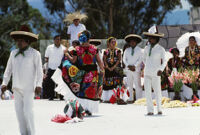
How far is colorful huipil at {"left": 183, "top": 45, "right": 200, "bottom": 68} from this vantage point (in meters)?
13.9

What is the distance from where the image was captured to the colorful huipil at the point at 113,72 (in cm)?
1401

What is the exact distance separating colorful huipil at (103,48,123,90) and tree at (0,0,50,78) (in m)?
23.2

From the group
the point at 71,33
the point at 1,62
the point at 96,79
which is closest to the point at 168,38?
the point at 71,33

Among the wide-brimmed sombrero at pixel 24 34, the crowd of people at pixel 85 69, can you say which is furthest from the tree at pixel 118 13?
the wide-brimmed sombrero at pixel 24 34

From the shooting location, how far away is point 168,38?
16969 mm

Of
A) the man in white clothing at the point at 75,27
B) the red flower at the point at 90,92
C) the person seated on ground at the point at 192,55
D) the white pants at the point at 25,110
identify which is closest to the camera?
the white pants at the point at 25,110

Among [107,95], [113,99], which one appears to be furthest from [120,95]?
[107,95]

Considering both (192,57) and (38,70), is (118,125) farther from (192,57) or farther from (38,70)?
(192,57)

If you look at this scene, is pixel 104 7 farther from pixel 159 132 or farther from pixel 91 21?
pixel 159 132

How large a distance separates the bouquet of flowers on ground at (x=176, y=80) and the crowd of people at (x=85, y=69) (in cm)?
25

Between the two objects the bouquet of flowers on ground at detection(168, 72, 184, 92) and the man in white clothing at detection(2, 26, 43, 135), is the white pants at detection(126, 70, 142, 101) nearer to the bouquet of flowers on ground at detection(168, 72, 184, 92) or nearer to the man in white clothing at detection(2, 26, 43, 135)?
the bouquet of flowers on ground at detection(168, 72, 184, 92)

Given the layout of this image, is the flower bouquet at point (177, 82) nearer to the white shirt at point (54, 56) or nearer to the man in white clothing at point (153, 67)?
the white shirt at point (54, 56)

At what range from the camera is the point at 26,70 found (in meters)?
6.28

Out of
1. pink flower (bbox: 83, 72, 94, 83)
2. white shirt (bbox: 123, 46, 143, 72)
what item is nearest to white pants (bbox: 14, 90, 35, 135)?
pink flower (bbox: 83, 72, 94, 83)
